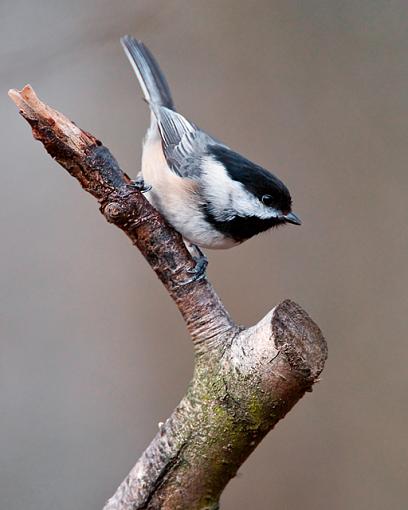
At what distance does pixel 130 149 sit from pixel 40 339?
29.6 inches

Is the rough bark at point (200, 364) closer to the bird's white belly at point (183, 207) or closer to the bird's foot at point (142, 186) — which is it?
the bird's white belly at point (183, 207)

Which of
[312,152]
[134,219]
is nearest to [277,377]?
[134,219]

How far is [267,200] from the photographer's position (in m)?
1.28


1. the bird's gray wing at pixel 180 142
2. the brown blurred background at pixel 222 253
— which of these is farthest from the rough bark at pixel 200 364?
the brown blurred background at pixel 222 253

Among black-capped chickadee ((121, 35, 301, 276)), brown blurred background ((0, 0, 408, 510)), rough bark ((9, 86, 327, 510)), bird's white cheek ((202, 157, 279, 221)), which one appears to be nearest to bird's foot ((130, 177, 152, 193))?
black-capped chickadee ((121, 35, 301, 276))

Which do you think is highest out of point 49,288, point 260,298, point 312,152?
point 312,152

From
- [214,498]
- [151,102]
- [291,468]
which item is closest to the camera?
[214,498]

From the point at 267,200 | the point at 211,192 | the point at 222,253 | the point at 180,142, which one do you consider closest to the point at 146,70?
the point at 180,142

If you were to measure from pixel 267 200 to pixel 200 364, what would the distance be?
0.39 m

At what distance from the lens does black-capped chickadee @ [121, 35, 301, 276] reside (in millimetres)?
1272

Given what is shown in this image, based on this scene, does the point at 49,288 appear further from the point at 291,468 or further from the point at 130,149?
the point at 291,468

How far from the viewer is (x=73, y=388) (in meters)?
2.13

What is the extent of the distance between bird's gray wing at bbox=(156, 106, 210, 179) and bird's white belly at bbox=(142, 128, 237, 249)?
0.08ft

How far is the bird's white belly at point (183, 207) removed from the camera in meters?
1.31
